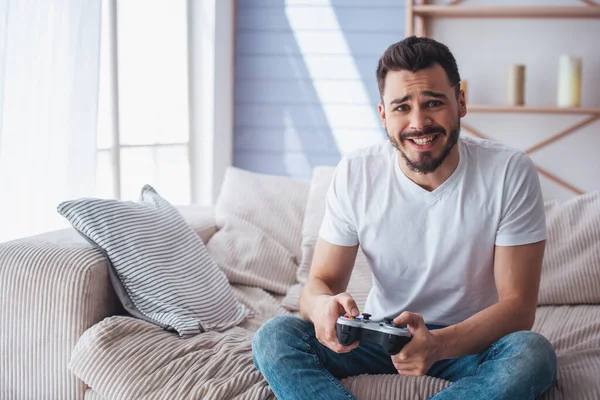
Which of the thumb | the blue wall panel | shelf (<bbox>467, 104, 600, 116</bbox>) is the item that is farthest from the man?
the blue wall panel

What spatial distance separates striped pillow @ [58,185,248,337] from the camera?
2.01 m

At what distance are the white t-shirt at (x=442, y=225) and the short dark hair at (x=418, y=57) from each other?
0.64ft

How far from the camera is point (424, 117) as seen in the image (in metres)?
1.79

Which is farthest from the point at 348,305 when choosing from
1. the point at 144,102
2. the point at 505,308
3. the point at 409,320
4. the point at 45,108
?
the point at 144,102

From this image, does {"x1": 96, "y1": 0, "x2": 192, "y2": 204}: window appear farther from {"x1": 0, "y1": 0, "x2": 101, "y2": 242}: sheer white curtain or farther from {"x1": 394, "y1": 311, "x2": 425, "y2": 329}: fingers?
{"x1": 394, "y1": 311, "x2": 425, "y2": 329}: fingers

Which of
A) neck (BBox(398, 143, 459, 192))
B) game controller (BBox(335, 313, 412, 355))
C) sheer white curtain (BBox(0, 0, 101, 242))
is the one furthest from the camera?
sheer white curtain (BBox(0, 0, 101, 242))

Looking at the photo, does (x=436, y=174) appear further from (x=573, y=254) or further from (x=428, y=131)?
(x=573, y=254)

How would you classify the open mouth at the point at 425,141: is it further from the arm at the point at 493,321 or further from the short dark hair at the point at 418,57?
the arm at the point at 493,321

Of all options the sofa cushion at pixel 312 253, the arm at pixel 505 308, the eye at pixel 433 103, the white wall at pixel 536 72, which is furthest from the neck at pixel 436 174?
the white wall at pixel 536 72

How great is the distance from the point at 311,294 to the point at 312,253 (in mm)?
757

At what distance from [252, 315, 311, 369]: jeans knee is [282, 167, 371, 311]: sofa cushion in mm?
619

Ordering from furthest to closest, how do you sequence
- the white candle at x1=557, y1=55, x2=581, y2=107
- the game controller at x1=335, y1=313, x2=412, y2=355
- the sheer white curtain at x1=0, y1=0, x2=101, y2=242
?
the white candle at x1=557, y1=55, x2=581, y2=107 < the sheer white curtain at x1=0, y1=0, x2=101, y2=242 < the game controller at x1=335, y1=313, x2=412, y2=355

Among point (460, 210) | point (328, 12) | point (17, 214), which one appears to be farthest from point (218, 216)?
point (328, 12)

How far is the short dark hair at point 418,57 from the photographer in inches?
71.2
